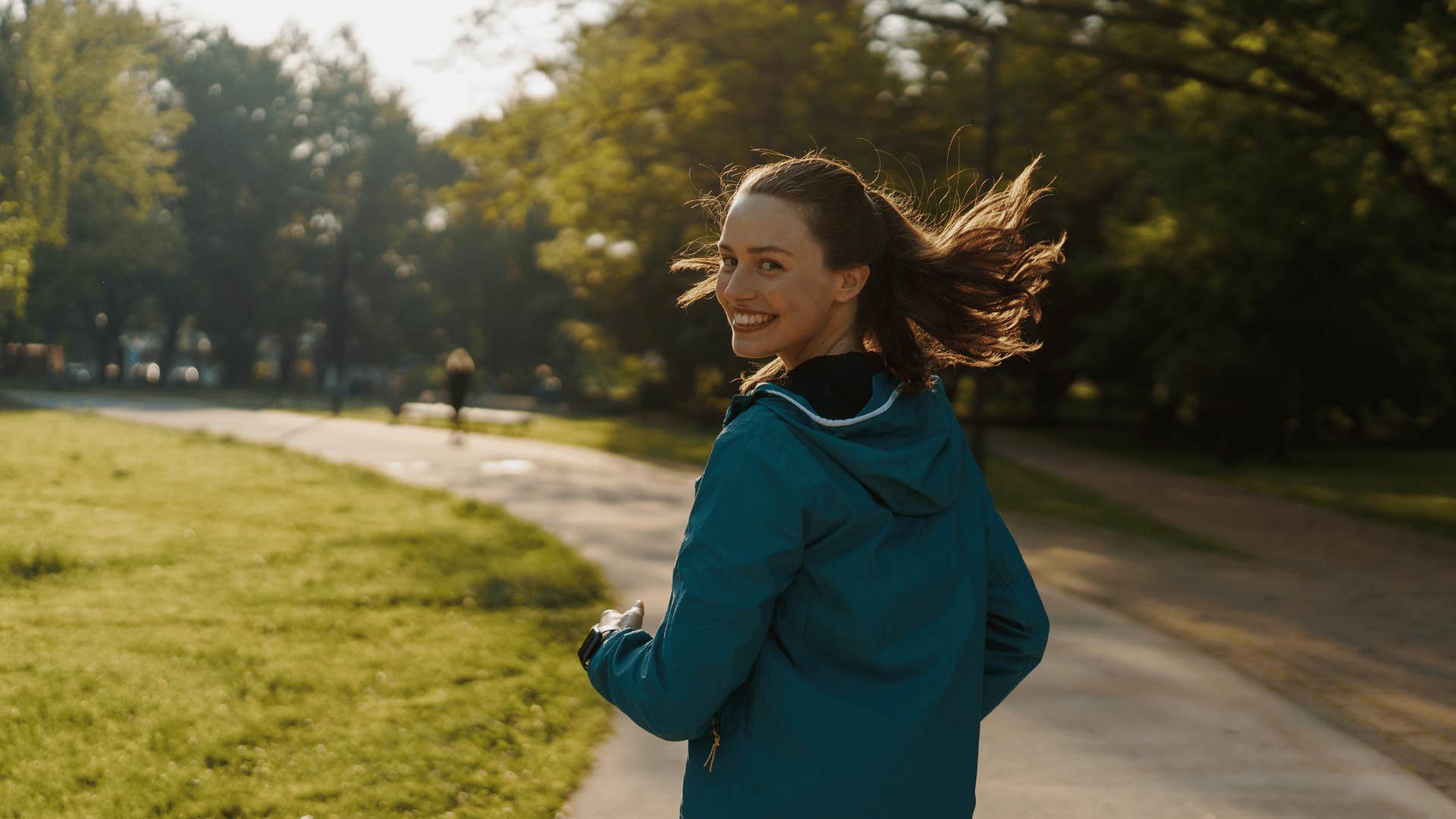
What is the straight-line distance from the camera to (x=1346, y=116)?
1367 cm

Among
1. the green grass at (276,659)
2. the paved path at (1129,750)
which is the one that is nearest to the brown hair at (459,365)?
the green grass at (276,659)

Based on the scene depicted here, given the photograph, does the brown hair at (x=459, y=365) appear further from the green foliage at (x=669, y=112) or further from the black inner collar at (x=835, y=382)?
the black inner collar at (x=835, y=382)

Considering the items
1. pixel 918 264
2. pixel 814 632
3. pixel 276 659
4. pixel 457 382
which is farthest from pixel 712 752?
pixel 457 382

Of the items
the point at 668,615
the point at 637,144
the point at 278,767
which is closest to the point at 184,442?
the point at 637,144

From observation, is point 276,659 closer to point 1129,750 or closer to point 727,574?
point 1129,750

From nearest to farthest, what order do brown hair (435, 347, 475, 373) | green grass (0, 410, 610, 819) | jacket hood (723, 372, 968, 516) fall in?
jacket hood (723, 372, 968, 516) → green grass (0, 410, 610, 819) → brown hair (435, 347, 475, 373)

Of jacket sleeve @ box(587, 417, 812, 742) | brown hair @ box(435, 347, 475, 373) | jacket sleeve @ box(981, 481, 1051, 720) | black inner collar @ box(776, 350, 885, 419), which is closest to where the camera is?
jacket sleeve @ box(587, 417, 812, 742)

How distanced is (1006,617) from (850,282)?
2.33 feet

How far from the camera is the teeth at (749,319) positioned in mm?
2088

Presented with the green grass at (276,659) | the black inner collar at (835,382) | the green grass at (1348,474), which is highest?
the black inner collar at (835,382)

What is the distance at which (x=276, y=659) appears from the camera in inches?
230

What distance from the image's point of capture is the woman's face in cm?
204

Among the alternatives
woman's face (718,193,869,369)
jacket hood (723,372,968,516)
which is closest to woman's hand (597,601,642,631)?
jacket hood (723,372,968,516)

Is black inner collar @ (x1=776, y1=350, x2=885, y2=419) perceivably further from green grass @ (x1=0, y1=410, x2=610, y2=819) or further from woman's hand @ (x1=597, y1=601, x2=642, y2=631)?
green grass @ (x1=0, y1=410, x2=610, y2=819)
